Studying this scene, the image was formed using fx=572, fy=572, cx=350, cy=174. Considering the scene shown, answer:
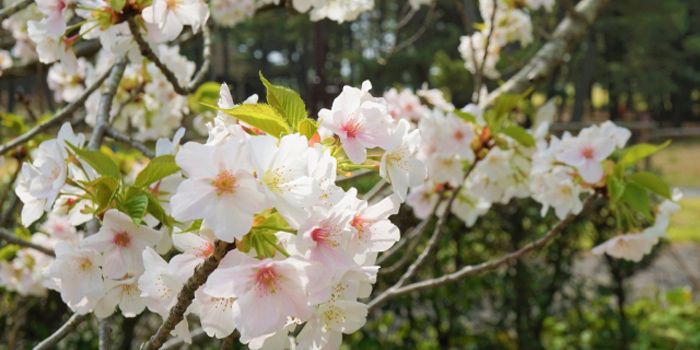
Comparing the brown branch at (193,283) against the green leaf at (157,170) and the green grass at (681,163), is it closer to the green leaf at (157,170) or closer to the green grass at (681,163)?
the green leaf at (157,170)

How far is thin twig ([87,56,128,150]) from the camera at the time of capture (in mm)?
1256

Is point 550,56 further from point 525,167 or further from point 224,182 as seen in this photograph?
point 224,182

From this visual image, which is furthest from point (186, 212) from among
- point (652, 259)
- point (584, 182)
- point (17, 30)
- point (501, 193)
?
point (652, 259)

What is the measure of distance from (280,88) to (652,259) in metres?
3.66

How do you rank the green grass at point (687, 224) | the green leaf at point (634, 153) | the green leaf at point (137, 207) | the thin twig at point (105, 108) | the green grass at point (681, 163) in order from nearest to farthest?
the green leaf at point (137, 207)
the thin twig at point (105, 108)
the green leaf at point (634, 153)
the green grass at point (687, 224)
the green grass at point (681, 163)

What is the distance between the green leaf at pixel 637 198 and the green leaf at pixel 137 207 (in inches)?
42.2

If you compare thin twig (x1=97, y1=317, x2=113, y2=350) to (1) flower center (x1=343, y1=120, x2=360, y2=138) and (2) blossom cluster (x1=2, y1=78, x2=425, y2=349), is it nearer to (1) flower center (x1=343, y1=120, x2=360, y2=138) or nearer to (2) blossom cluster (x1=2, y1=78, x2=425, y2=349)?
(2) blossom cluster (x1=2, y1=78, x2=425, y2=349)

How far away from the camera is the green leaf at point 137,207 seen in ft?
2.75

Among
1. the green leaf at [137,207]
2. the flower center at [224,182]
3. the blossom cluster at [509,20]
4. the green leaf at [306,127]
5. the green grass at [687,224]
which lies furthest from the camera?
the green grass at [687,224]

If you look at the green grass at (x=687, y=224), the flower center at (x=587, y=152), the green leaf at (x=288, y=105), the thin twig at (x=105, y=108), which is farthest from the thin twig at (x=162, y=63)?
the green grass at (x=687, y=224)

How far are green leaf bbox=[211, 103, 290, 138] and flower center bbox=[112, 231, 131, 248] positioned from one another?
32 cm

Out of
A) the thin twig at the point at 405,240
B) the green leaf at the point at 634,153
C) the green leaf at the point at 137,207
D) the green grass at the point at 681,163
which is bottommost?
the green grass at the point at 681,163

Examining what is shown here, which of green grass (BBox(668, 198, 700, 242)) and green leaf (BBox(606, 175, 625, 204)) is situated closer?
green leaf (BBox(606, 175, 625, 204))

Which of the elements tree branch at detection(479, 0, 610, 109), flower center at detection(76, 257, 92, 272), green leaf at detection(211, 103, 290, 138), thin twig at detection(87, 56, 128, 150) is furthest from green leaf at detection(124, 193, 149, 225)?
tree branch at detection(479, 0, 610, 109)
